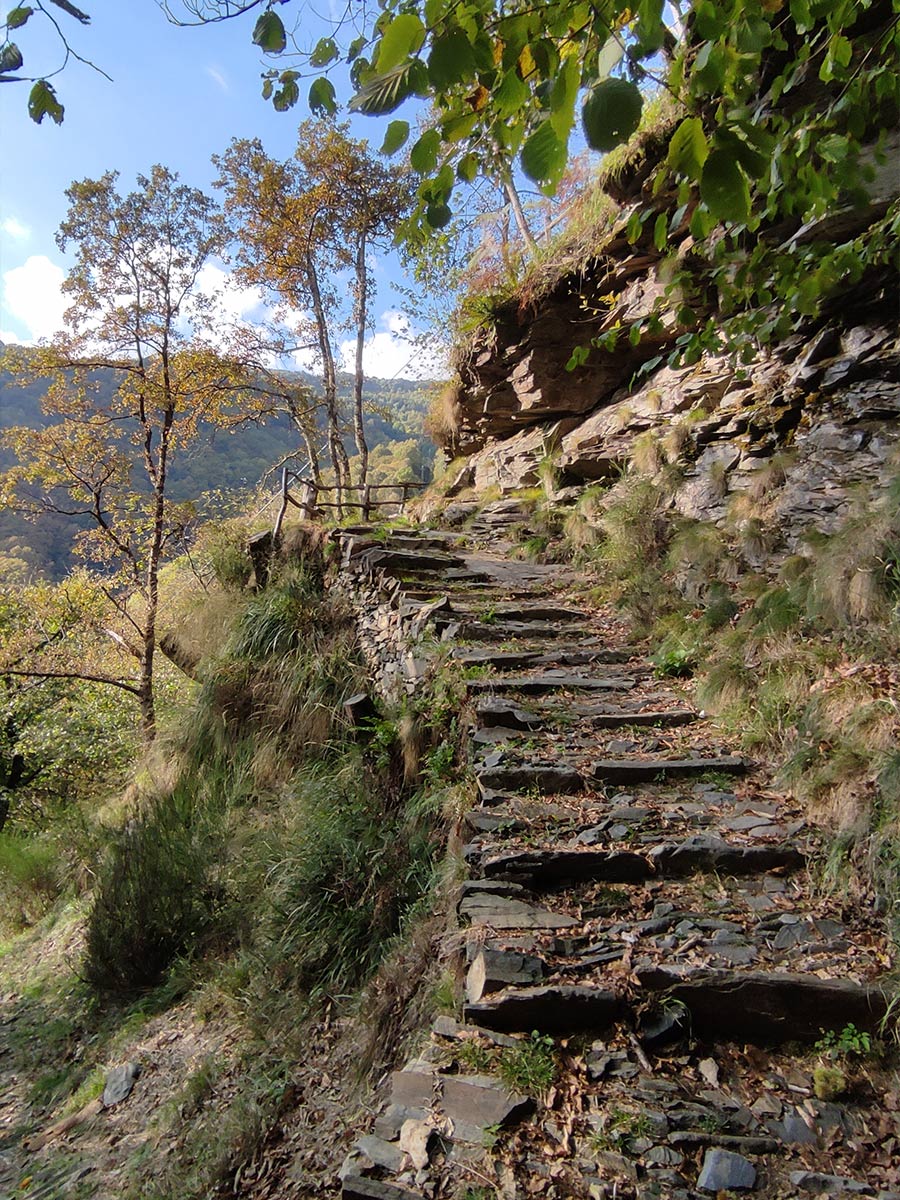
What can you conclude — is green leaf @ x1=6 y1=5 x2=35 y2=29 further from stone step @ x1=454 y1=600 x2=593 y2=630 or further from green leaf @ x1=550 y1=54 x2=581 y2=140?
stone step @ x1=454 y1=600 x2=593 y2=630

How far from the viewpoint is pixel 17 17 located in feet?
4.78

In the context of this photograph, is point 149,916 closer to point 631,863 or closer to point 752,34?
point 631,863

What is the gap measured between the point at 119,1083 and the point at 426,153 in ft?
14.3

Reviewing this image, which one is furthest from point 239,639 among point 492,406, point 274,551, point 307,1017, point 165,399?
point 165,399

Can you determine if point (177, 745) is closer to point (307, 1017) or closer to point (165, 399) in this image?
point (307, 1017)

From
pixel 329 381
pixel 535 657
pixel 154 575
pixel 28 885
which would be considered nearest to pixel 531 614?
pixel 535 657

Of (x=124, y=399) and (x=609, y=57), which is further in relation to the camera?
(x=124, y=399)

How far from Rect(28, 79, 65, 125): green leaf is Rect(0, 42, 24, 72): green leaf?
10 cm

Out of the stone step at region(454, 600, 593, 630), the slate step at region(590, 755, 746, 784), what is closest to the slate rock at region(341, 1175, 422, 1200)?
the slate step at region(590, 755, 746, 784)

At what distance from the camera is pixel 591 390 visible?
8.27 metres

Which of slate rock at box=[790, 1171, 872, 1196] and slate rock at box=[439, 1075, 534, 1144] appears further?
slate rock at box=[439, 1075, 534, 1144]

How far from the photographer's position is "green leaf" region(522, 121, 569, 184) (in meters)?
1.16

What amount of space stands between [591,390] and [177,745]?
660 centimetres

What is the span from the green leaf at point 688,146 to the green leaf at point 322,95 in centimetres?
88
